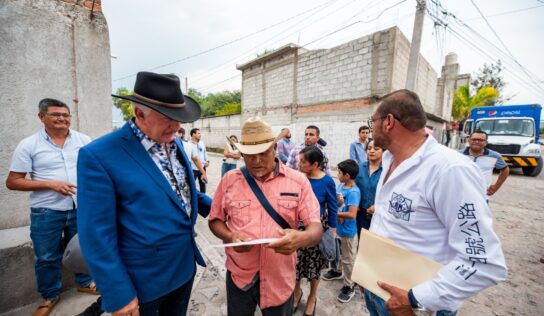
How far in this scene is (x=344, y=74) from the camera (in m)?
10.2

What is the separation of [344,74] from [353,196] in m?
8.73

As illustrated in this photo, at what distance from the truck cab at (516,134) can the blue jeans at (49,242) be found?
43.4 ft

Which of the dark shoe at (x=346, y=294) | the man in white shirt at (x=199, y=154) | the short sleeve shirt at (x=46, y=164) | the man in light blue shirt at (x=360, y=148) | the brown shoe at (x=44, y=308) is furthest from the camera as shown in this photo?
the man in white shirt at (x=199, y=154)

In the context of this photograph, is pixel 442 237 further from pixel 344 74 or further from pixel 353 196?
pixel 344 74

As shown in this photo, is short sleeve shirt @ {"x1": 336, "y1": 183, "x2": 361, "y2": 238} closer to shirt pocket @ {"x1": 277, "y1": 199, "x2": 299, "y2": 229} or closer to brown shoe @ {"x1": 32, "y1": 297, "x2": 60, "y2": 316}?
shirt pocket @ {"x1": 277, "y1": 199, "x2": 299, "y2": 229}

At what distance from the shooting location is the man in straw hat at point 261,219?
61.4 inches

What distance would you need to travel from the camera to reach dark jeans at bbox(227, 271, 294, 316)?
5.40 ft

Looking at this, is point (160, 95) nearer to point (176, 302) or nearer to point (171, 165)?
point (171, 165)

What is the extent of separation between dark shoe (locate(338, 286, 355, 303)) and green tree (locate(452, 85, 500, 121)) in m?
24.1

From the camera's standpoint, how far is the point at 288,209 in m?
1.58

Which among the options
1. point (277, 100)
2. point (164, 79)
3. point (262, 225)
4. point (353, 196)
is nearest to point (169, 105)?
point (164, 79)

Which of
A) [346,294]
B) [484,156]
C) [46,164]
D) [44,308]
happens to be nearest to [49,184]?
[46,164]

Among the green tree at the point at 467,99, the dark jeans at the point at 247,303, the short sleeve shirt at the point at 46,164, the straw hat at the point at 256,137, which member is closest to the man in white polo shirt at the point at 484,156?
the straw hat at the point at 256,137

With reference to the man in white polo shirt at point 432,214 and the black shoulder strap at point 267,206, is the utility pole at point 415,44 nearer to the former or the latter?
the man in white polo shirt at point 432,214
